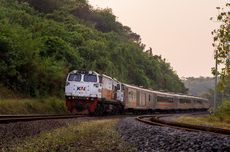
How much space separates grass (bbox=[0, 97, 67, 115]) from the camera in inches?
1107

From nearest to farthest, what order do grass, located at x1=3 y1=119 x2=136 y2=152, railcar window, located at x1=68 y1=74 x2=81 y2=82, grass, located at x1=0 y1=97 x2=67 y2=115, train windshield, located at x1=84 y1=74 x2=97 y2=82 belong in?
grass, located at x1=3 y1=119 x2=136 y2=152 < grass, located at x1=0 y1=97 x2=67 y2=115 < train windshield, located at x1=84 y1=74 x2=97 y2=82 < railcar window, located at x1=68 y1=74 x2=81 y2=82

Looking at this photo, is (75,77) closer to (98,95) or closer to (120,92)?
(98,95)

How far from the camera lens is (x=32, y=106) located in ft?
104

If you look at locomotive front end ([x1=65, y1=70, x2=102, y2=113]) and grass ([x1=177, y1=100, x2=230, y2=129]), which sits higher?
locomotive front end ([x1=65, y1=70, x2=102, y2=113])

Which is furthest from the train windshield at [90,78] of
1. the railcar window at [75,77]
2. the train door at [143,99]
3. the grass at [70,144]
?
the grass at [70,144]

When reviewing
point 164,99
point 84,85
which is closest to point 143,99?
point 164,99

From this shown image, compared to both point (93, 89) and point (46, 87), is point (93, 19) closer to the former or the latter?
point (46, 87)

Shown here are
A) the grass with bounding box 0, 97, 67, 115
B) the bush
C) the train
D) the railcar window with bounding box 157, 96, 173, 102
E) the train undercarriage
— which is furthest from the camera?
the railcar window with bounding box 157, 96, 173, 102

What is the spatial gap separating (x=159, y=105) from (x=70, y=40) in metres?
11.9

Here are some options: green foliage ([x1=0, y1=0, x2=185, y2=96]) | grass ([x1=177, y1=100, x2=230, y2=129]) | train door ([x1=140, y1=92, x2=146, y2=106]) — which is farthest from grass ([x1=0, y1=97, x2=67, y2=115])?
train door ([x1=140, y1=92, x2=146, y2=106])

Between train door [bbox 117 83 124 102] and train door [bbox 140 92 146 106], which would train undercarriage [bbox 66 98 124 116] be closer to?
train door [bbox 117 83 124 102]

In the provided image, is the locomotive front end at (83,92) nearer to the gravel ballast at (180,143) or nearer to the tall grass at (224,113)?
the tall grass at (224,113)

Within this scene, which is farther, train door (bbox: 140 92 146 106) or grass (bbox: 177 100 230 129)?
train door (bbox: 140 92 146 106)

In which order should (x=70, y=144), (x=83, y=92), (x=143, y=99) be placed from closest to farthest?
(x=70, y=144) < (x=83, y=92) < (x=143, y=99)
